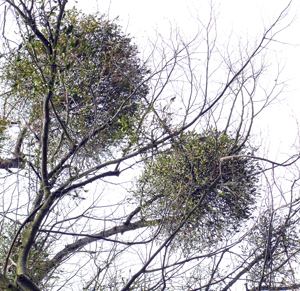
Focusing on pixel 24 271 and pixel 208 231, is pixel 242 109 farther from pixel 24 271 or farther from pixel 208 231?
pixel 24 271

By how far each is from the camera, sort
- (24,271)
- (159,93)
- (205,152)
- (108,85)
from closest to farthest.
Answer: (24,271), (159,93), (205,152), (108,85)

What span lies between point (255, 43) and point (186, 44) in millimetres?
961

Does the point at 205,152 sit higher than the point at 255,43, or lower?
lower

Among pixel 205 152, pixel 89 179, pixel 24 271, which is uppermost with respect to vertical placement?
pixel 205 152

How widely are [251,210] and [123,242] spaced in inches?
91.2

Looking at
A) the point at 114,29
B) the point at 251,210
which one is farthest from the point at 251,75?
the point at 114,29

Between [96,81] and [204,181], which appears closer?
→ [204,181]

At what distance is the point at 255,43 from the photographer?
15.2 feet

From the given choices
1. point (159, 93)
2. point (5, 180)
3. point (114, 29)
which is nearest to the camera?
point (5, 180)

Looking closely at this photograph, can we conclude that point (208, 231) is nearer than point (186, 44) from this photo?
No

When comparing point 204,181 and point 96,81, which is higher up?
point 96,81

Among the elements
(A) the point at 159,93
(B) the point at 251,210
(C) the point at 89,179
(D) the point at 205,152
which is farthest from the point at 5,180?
(B) the point at 251,210

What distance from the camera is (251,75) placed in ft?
15.5

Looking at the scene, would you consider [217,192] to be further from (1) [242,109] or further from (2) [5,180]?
(2) [5,180]
